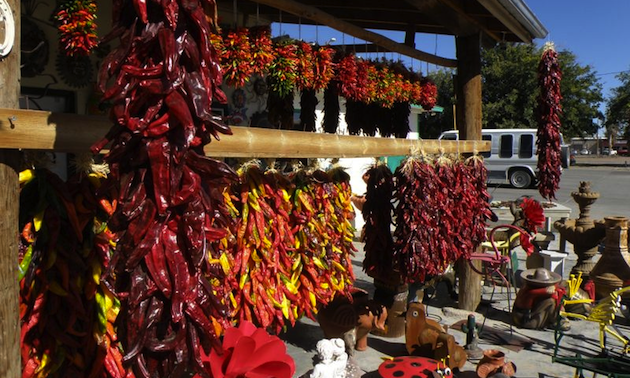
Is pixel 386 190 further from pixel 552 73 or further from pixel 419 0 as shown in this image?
pixel 552 73

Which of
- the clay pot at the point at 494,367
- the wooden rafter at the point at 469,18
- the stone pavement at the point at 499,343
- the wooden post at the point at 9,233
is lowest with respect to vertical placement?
the stone pavement at the point at 499,343

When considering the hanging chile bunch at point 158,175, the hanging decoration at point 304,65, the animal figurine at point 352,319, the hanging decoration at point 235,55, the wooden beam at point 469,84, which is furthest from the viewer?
the wooden beam at point 469,84

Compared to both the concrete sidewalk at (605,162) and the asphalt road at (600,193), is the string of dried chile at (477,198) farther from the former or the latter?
the concrete sidewalk at (605,162)

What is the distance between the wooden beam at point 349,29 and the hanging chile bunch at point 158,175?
1.81m

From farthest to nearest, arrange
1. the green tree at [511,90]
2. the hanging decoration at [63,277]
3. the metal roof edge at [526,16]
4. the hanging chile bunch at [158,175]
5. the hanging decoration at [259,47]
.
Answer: the green tree at [511,90], the metal roof edge at [526,16], the hanging decoration at [259,47], the hanging decoration at [63,277], the hanging chile bunch at [158,175]

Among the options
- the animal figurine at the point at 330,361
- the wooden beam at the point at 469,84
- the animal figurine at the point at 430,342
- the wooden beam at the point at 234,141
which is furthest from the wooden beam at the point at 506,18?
the animal figurine at the point at 330,361

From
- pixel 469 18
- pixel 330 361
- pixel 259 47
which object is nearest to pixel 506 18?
pixel 469 18

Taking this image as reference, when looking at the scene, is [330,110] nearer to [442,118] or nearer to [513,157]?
[513,157]

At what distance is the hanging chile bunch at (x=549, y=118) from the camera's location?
→ 5570 millimetres

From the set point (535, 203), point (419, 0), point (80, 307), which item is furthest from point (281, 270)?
point (535, 203)

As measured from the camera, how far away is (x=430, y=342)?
3842 millimetres

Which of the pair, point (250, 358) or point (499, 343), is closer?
point (250, 358)

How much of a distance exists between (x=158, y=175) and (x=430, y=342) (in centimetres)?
325

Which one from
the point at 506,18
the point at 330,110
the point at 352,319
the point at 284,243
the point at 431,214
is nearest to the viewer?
the point at 284,243
